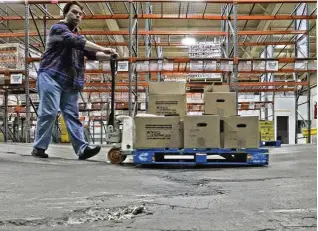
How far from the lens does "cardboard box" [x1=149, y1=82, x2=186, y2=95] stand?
5.00 metres

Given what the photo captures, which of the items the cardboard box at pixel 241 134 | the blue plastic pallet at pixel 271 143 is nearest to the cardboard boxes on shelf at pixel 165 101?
the cardboard box at pixel 241 134

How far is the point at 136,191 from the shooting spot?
257cm

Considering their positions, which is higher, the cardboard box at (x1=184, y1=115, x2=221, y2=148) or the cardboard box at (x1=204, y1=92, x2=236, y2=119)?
the cardboard box at (x1=204, y1=92, x2=236, y2=119)

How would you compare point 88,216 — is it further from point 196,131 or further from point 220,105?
point 220,105

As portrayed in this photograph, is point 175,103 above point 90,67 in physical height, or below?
below

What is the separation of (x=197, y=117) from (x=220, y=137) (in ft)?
1.25

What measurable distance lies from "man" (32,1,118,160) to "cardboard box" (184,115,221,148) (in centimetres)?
107

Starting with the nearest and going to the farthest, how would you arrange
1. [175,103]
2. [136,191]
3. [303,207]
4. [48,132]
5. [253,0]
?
1. [303,207]
2. [136,191]
3. [48,132]
4. [175,103]
5. [253,0]

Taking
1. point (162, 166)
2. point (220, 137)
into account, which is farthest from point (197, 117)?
point (162, 166)

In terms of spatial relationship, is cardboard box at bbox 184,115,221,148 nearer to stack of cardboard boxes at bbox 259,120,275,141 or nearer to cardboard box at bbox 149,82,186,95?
cardboard box at bbox 149,82,186,95

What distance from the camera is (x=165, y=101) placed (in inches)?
196

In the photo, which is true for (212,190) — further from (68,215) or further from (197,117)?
(197,117)

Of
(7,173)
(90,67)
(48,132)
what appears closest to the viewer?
(7,173)

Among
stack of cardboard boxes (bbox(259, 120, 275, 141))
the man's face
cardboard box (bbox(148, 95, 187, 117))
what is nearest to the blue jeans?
the man's face
